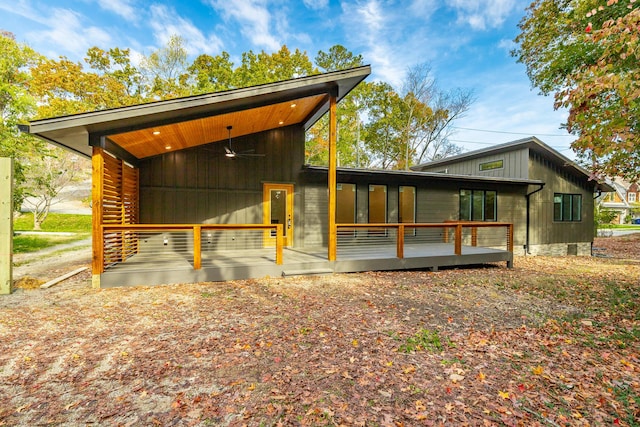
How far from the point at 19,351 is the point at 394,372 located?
377 cm

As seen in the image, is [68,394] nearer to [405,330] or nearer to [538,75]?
[405,330]

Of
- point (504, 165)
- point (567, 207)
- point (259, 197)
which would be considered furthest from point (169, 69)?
point (567, 207)

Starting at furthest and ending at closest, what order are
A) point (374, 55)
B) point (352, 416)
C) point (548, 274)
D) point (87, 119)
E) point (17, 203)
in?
point (374, 55) < point (17, 203) < point (548, 274) < point (87, 119) < point (352, 416)

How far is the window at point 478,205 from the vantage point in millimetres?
10805

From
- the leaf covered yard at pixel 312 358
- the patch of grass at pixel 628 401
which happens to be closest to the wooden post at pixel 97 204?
the leaf covered yard at pixel 312 358

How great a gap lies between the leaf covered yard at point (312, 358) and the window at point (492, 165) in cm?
835

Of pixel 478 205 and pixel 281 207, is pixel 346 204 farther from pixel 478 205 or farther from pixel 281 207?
pixel 478 205

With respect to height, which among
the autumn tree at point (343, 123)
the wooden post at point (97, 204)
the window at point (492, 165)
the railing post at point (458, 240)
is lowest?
the railing post at point (458, 240)

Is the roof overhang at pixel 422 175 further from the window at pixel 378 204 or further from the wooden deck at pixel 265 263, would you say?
the wooden deck at pixel 265 263

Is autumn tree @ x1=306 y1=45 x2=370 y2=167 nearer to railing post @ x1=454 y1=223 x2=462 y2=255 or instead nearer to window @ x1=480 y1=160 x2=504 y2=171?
window @ x1=480 y1=160 x2=504 y2=171

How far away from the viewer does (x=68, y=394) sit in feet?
7.64

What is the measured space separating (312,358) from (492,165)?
13.0 m

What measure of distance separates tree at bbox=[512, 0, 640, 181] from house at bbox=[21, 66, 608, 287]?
9.47ft

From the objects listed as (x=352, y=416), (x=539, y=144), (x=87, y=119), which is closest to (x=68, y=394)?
(x=352, y=416)
